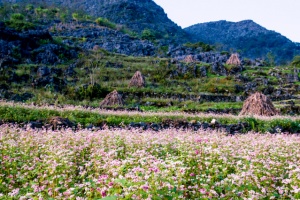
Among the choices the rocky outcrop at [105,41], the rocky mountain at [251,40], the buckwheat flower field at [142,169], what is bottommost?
the buckwheat flower field at [142,169]

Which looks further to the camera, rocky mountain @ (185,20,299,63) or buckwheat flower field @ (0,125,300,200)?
rocky mountain @ (185,20,299,63)

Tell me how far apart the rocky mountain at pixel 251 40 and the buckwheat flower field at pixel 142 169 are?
126588mm

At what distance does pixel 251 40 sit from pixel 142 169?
17220 centimetres

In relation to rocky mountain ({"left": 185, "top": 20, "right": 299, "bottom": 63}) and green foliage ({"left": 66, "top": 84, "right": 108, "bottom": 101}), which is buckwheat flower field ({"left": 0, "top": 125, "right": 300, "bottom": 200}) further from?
rocky mountain ({"left": 185, "top": 20, "right": 299, "bottom": 63})

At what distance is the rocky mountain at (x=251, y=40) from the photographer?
14700 cm

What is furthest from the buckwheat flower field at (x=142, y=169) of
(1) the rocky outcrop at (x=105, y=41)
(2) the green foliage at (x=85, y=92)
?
(1) the rocky outcrop at (x=105, y=41)

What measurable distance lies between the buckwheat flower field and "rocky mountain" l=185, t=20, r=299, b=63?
4984 inches

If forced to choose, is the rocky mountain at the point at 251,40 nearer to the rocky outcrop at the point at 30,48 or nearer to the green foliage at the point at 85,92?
the rocky outcrop at the point at 30,48

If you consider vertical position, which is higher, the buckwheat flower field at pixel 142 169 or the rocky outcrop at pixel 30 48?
the rocky outcrop at pixel 30 48

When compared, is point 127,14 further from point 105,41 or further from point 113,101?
point 113,101

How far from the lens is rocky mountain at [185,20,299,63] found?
482ft

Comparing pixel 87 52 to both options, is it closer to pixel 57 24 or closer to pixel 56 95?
pixel 56 95

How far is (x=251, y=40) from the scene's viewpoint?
165125 mm

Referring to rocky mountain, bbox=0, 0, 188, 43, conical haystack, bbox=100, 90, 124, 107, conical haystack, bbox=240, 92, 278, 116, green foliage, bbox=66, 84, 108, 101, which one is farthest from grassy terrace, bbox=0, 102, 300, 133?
rocky mountain, bbox=0, 0, 188, 43
